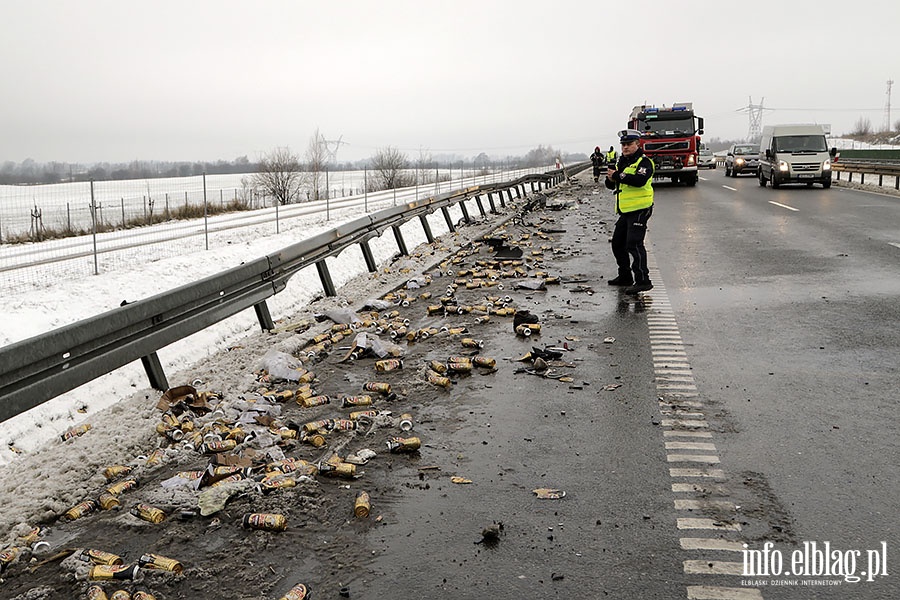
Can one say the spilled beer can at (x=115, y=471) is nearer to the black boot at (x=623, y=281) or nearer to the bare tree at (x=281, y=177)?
the black boot at (x=623, y=281)

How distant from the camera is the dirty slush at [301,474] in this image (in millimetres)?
3426

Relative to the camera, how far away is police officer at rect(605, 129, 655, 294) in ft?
34.6

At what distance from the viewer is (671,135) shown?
34750 mm

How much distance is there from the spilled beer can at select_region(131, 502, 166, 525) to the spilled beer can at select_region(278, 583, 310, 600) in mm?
1126

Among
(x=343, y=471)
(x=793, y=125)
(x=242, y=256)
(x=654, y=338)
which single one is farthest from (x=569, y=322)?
(x=793, y=125)

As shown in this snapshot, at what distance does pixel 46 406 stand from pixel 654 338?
18.6 ft

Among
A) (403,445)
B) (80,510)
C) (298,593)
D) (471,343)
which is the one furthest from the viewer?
(471,343)

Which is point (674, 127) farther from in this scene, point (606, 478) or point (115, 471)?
point (115, 471)

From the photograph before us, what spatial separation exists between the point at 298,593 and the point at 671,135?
3428 centimetres

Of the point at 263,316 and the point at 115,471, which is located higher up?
the point at 263,316

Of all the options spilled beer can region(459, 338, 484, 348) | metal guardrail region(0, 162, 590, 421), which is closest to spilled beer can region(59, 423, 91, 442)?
metal guardrail region(0, 162, 590, 421)

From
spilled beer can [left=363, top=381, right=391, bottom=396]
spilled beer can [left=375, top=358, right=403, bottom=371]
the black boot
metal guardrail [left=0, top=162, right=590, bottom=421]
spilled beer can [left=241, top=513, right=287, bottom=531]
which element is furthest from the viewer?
the black boot

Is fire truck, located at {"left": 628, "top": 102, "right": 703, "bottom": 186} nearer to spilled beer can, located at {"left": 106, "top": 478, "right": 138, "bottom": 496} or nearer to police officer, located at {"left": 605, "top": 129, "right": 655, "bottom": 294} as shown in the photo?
police officer, located at {"left": 605, "top": 129, "right": 655, "bottom": 294}

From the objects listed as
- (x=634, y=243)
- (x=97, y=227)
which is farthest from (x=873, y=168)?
(x=97, y=227)
